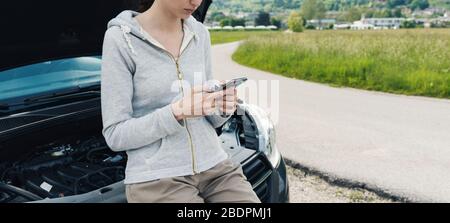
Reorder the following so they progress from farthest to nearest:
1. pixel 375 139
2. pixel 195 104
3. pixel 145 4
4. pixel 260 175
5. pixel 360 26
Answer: pixel 360 26, pixel 375 139, pixel 260 175, pixel 145 4, pixel 195 104

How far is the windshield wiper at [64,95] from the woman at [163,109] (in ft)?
3.91

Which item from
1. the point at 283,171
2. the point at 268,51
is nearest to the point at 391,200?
the point at 283,171

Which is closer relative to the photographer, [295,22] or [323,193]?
[323,193]

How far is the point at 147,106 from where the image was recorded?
1.65m

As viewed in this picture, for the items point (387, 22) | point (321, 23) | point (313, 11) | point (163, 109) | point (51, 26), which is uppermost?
point (51, 26)

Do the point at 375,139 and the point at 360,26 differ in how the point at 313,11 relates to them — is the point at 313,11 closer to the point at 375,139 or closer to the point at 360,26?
the point at 360,26

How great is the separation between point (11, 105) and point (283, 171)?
1.59m

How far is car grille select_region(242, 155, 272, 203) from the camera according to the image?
2174 millimetres

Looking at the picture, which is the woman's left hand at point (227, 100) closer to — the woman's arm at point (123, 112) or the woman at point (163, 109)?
the woman at point (163, 109)

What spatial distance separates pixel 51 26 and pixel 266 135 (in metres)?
1.39

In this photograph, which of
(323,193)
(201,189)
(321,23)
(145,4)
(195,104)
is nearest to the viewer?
(195,104)

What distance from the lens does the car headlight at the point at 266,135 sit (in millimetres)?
2444

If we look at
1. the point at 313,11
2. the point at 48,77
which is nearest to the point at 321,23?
the point at 313,11
